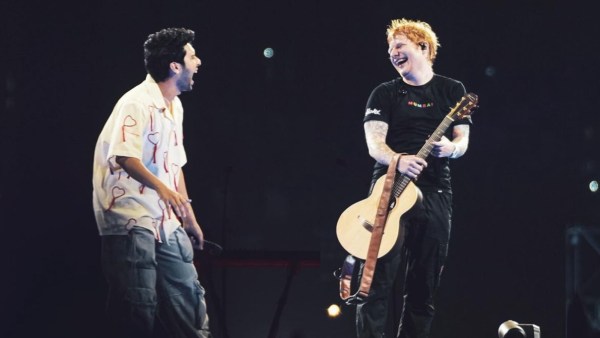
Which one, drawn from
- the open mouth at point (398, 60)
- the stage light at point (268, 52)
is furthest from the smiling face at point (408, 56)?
the stage light at point (268, 52)

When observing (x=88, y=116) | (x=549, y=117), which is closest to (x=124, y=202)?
(x=88, y=116)

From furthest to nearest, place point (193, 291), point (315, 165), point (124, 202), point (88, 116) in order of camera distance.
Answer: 1. point (315, 165)
2. point (88, 116)
3. point (193, 291)
4. point (124, 202)

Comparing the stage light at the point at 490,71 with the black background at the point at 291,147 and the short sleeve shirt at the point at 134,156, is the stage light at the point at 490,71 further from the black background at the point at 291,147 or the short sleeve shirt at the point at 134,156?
the short sleeve shirt at the point at 134,156

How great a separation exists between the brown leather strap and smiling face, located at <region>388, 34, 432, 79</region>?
0.61m

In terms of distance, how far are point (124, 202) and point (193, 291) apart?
0.63 metres

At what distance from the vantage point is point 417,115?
4328 millimetres

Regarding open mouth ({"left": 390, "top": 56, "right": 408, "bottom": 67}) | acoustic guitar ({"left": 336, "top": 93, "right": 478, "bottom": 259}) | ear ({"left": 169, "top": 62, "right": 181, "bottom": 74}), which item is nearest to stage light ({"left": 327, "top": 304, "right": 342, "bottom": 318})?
acoustic guitar ({"left": 336, "top": 93, "right": 478, "bottom": 259})

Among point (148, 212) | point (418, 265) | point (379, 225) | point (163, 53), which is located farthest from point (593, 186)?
point (148, 212)

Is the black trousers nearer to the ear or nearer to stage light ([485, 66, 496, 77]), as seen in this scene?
the ear

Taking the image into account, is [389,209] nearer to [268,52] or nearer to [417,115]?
[417,115]

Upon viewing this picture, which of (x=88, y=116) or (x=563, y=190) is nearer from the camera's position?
(x=88, y=116)

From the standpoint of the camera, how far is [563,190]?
6082 mm

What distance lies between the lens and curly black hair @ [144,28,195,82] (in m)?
4.05

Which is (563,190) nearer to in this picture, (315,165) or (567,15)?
(567,15)
